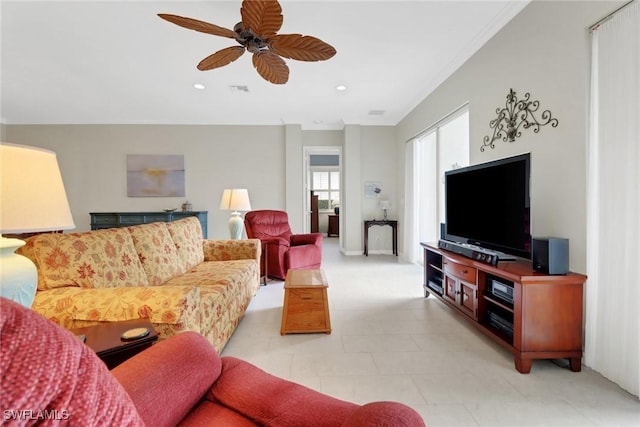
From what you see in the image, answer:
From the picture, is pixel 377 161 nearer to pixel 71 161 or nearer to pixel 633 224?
pixel 633 224

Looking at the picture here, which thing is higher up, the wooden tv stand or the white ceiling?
the white ceiling

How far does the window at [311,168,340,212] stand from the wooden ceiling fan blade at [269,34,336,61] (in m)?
7.92

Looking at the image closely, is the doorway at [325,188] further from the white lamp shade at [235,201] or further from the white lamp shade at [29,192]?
the white lamp shade at [29,192]

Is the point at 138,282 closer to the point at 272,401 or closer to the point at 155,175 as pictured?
the point at 272,401

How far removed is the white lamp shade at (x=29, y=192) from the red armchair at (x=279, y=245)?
121 inches

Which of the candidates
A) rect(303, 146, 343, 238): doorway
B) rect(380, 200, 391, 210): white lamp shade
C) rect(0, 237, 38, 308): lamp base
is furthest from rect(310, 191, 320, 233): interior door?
rect(0, 237, 38, 308): lamp base

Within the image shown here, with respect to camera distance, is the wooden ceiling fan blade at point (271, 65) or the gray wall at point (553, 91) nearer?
the gray wall at point (553, 91)

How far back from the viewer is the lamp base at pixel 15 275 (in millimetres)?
951

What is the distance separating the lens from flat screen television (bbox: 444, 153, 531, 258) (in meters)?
2.07

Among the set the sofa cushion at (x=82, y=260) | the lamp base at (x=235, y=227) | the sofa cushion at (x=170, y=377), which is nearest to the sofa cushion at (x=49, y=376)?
the sofa cushion at (x=170, y=377)

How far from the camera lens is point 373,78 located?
4.09 metres

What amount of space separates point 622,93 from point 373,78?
9.28 ft

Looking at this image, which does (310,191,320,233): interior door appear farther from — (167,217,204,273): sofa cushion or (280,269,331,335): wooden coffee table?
(280,269,331,335): wooden coffee table

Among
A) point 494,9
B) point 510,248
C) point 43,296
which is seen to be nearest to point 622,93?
point 510,248
